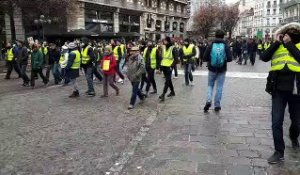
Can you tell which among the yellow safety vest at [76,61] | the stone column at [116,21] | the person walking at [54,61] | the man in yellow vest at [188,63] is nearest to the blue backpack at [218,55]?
the yellow safety vest at [76,61]

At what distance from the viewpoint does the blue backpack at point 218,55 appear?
24.5 feet

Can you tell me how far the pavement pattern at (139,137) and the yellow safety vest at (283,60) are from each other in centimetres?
129

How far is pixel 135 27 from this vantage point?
4531 cm

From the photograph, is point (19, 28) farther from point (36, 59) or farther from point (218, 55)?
point (218, 55)

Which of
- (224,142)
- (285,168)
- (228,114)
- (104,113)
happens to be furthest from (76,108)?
(285,168)

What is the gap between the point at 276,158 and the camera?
15.5ft

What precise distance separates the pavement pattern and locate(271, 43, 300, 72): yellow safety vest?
1.29m

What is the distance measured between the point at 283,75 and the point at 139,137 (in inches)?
104

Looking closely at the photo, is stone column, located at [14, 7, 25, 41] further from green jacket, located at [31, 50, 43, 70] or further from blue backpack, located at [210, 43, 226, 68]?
blue backpack, located at [210, 43, 226, 68]

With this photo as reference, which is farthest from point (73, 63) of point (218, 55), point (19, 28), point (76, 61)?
point (19, 28)

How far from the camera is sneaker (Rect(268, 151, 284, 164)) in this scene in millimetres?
4719

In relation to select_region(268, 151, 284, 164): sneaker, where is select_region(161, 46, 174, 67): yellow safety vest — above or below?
above

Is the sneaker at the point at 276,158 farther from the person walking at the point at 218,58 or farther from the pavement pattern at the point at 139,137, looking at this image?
the person walking at the point at 218,58

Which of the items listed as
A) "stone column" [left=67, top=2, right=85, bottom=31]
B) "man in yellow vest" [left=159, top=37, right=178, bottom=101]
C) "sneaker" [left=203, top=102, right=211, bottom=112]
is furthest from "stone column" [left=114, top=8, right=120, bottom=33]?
"sneaker" [left=203, top=102, right=211, bottom=112]
